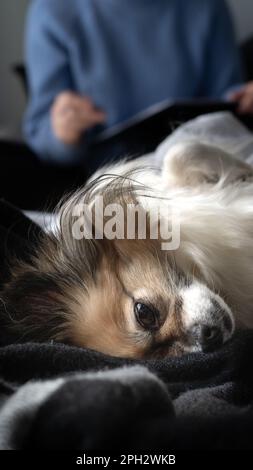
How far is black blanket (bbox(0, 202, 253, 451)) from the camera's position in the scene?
465mm

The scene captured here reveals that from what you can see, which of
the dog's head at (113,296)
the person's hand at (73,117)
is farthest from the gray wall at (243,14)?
the dog's head at (113,296)

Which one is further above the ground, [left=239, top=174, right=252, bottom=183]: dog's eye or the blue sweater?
the blue sweater

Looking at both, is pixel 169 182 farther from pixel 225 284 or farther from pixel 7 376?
pixel 7 376

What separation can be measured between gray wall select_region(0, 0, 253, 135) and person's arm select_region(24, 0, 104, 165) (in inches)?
40.2

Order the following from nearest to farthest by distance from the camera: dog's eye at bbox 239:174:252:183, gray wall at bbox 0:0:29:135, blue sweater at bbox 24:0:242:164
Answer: dog's eye at bbox 239:174:252:183, blue sweater at bbox 24:0:242:164, gray wall at bbox 0:0:29:135

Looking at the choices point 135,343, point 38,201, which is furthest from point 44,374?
point 38,201

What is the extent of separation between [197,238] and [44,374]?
0.54 m

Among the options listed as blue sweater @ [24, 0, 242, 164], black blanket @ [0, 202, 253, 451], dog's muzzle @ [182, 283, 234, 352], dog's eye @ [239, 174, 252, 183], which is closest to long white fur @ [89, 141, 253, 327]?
dog's eye @ [239, 174, 252, 183]

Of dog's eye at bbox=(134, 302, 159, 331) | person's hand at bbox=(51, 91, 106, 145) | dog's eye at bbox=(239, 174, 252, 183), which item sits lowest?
dog's eye at bbox=(134, 302, 159, 331)

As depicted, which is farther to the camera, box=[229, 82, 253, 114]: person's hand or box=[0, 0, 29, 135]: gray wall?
box=[0, 0, 29, 135]: gray wall

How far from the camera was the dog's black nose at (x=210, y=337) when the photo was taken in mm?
849

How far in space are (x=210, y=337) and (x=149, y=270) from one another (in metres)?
0.19

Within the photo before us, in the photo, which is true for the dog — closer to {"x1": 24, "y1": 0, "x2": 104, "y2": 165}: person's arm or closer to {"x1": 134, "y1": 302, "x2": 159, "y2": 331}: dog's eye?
{"x1": 134, "y1": 302, "x2": 159, "y2": 331}: dog's eye
